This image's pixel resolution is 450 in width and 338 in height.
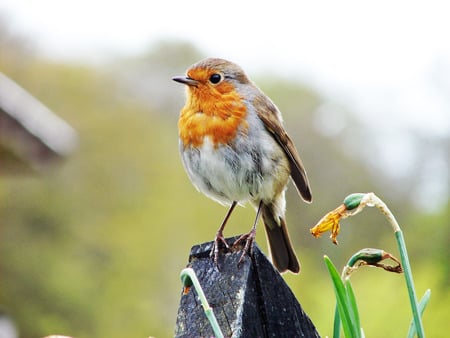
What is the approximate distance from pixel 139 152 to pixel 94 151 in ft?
6.55

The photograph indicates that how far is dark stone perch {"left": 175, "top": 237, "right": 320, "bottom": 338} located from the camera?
2.03 meters

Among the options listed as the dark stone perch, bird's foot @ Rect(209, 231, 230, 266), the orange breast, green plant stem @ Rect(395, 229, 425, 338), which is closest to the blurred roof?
the orange breast

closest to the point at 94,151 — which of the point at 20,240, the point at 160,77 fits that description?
the point at 20,240

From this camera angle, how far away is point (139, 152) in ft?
104

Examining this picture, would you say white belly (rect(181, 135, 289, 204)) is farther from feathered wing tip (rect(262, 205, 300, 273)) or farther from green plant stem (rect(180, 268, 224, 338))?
green plant stem (rect(180, 268, 224, 338))

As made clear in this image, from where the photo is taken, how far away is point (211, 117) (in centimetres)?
379

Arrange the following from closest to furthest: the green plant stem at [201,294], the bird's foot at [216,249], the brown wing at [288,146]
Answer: the green plant stem at [201,294] < the bird's foot at [216,249] < the brown wing at [288,146]

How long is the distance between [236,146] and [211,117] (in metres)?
0.16

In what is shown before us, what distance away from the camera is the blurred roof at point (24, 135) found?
232 inches

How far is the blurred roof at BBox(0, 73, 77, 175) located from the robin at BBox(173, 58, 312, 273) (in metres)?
2.18

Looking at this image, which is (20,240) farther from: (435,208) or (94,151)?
(435,208)

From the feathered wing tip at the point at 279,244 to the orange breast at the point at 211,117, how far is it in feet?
1.73

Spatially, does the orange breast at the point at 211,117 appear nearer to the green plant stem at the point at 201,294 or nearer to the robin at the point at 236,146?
the robin at the point at 236,146

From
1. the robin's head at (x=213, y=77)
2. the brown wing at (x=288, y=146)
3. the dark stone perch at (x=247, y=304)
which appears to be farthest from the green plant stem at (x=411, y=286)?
the robin's head at (x=213, y=77)
